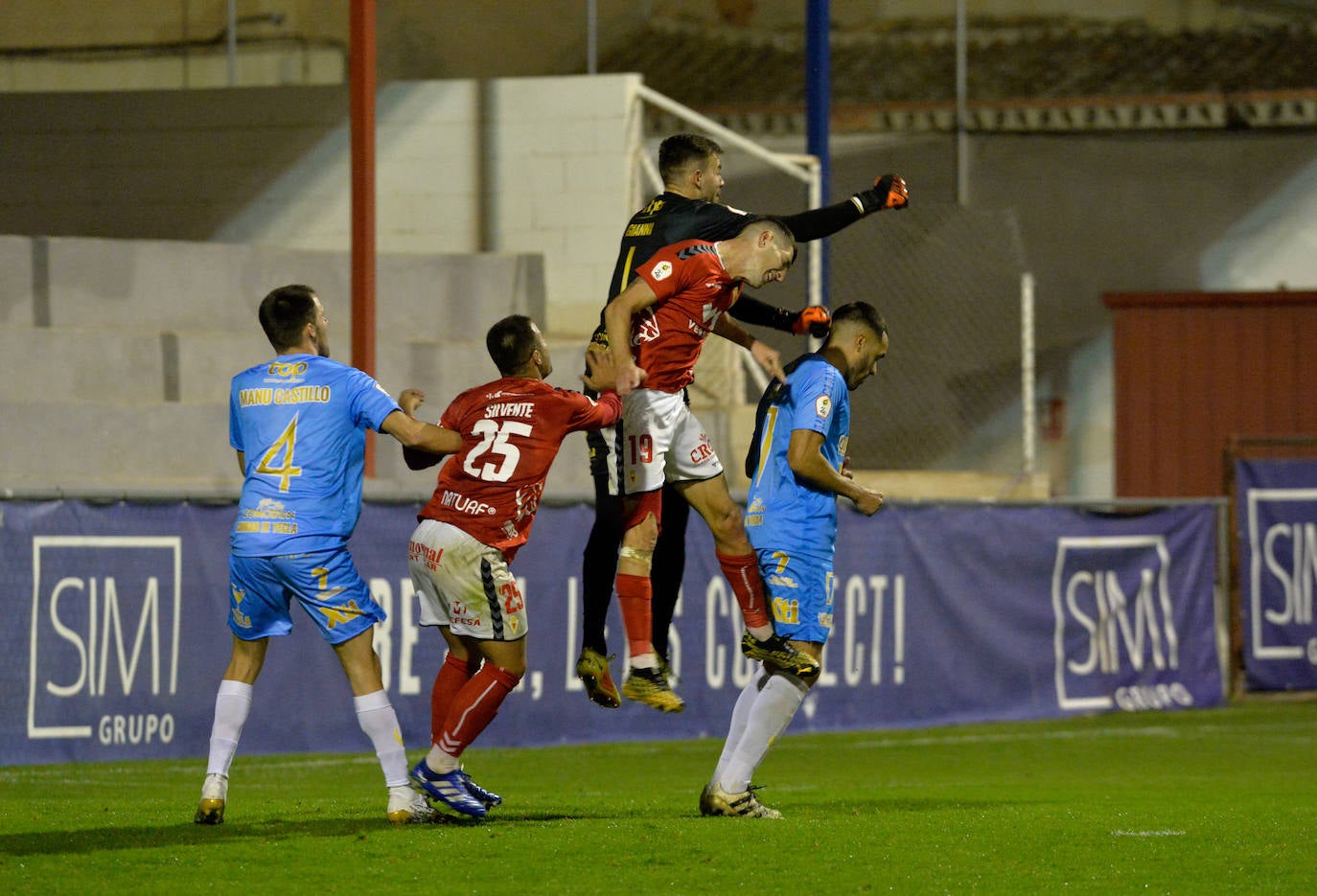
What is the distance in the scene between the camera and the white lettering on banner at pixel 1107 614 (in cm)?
1670

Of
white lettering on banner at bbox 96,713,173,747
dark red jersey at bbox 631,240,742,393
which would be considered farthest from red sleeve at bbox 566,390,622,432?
white lettering on banner at bbox 96,713,173,747

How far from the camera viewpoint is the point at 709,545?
14781 millimetres

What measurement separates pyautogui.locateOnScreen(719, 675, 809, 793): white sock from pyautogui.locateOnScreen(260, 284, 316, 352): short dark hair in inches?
94.1

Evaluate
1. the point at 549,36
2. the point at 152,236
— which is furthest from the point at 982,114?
the point at 152,236

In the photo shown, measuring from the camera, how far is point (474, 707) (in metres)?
7.94

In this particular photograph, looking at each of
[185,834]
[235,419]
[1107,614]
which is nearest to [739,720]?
[185,834]

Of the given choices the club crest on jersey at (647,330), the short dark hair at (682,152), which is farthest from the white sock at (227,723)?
the short dark hair at (682,152)

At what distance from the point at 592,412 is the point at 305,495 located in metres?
1.12

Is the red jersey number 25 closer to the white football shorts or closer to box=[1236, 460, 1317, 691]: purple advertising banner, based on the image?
the white football shorts

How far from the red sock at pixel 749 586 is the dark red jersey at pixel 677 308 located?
79 centimetres

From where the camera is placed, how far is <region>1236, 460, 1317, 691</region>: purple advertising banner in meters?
17.7

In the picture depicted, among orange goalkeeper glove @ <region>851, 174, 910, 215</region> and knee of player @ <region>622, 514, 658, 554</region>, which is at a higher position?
orange goalkeeper glove @ <region>851, 174, 910, 215</region>

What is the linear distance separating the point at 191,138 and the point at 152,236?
3.45 feet

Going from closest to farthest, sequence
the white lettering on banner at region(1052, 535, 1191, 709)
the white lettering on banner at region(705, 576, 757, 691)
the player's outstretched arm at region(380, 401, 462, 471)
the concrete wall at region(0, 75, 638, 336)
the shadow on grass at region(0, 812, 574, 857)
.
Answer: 1. the shadow on grass at region(0, 812, 574, 857)
2. the player's outstretched arm at region(380, 401, 462, 471)
3. the white lettering on banner at region(705, 576, 757, 691)
4. the white lettering on banner at region(1052, 535, 1191, 709)
5. the concrete wall at region(0, 75, 638, 336)
